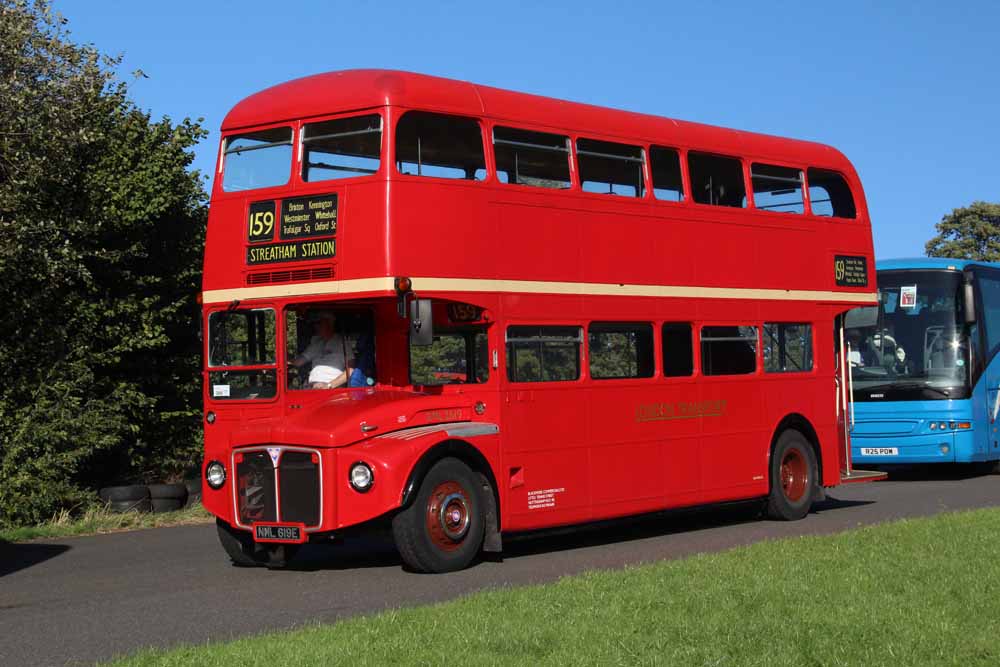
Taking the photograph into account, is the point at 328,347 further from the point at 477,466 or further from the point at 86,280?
the point at 86,280

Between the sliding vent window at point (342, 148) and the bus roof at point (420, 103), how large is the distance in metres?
0.13

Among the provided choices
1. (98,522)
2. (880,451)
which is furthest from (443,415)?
(880,451)

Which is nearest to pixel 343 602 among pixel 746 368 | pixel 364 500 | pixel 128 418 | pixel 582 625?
pixel 364 500

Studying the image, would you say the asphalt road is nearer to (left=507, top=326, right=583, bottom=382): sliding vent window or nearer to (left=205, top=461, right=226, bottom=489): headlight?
(left=205, top=461, right=226, bottom=489): headlight

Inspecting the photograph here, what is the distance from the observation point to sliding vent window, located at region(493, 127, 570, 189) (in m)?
13.2

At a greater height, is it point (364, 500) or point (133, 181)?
point (133, 181)

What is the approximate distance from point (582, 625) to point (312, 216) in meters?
5.24

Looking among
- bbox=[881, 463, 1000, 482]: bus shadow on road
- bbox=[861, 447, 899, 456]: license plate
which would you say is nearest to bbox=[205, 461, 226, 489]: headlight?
bbox=[861, 447, 899, 456]: license plate

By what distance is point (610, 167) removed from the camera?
1437cm

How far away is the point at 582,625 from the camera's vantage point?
846 centimetres

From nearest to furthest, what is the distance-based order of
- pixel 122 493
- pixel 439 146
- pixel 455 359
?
1. pixel 439 146
2. pixel 455 359
3. pixel 122 493

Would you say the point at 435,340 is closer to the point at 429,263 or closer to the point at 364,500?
the point at 429,263

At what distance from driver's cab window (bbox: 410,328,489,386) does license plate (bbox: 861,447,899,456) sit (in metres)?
11.9

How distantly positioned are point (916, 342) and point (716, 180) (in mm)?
8631
